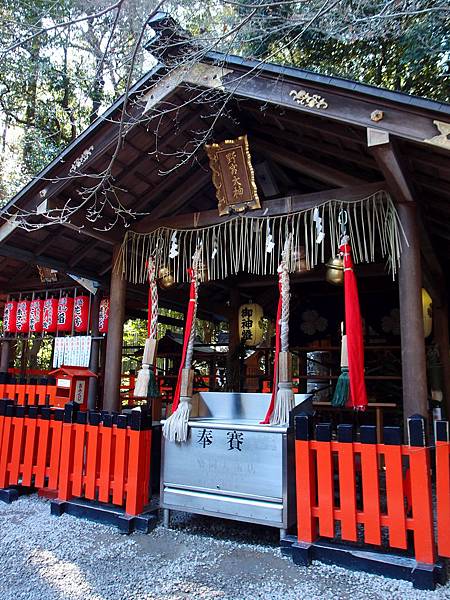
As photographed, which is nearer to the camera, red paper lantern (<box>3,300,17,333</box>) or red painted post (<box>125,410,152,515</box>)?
red painted post (<box>125,410,152,515</box>)

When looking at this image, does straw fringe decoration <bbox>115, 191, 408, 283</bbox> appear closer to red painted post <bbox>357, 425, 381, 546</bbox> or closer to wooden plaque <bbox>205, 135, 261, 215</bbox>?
wooden plaque <bbox>205, 135, 261, 215</bbox>

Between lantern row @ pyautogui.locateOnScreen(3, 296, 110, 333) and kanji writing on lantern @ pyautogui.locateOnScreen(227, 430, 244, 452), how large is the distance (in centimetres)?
369

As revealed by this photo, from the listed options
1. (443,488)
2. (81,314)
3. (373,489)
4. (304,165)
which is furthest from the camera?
(81,314)

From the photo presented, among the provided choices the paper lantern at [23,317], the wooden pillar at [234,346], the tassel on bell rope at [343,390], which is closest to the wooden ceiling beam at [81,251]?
the paper lantern at [23,317]

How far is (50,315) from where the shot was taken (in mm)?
7508

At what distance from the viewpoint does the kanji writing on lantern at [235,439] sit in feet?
12.6

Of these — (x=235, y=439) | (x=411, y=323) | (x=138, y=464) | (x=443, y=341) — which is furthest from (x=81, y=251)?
(x=443, y=341)

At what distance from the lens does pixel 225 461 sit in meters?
3.91

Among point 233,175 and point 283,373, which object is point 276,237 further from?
point 283,373

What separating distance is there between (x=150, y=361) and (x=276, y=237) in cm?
253

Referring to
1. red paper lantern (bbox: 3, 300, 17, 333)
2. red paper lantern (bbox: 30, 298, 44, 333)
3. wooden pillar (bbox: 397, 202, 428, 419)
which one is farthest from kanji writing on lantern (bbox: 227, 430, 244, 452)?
red paper lantern (bbox: 3, 300, 17, 333)

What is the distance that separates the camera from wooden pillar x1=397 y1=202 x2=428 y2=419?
3969 millimetres

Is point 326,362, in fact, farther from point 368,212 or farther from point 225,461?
point 225,461

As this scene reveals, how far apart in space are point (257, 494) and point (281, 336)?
1514 millimetres
